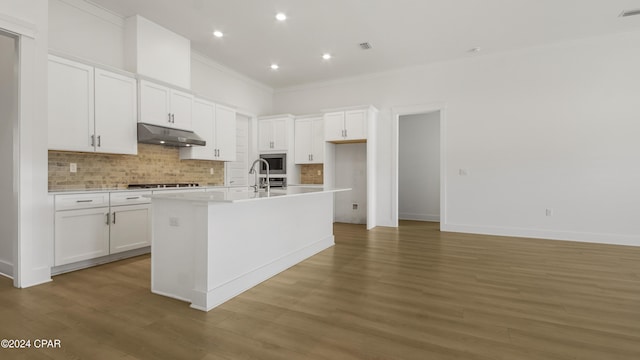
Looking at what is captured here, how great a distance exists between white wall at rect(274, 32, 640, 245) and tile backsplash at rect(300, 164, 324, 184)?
7.98 ft

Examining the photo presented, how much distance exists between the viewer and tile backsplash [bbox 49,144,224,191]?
369cm

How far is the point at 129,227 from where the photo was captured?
12.7 ft

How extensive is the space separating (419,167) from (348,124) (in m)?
2.51

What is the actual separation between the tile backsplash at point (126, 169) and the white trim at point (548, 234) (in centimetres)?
500

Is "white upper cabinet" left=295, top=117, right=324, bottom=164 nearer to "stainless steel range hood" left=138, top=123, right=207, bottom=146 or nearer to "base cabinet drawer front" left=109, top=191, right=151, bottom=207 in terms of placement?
"stainless steel range hood" left=138, top=123, right=207, bottom=146

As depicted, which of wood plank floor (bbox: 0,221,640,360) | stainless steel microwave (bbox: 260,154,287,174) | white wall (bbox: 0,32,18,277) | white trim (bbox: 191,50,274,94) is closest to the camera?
wood plank floor (bbox: 0,221,640,360)

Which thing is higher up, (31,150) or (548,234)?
(31,150)

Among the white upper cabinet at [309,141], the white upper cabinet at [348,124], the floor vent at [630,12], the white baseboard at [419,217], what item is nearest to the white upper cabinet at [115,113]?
the white upper cabinet at [309,141]

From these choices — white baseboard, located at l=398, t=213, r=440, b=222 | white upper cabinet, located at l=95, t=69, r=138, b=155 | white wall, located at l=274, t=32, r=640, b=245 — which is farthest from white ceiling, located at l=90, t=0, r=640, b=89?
white baseboard, located at l=398, t=213, r=440, b=222

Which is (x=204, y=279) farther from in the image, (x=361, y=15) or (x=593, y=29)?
(x=593, y=29)

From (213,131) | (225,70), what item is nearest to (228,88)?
(225,70)

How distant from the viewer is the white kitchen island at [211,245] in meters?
2.41

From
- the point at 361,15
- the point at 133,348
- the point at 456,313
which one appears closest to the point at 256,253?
the point at 133,348

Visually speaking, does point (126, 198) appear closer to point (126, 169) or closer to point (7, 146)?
point (126, 169)
